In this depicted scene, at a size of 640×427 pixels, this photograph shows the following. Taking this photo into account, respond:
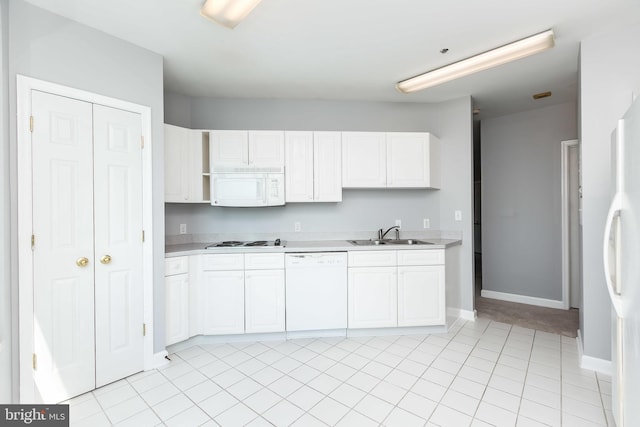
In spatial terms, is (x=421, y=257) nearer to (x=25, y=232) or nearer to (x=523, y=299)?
(x=523, y=299)

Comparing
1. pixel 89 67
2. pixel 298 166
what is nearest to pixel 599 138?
pixel 298 166

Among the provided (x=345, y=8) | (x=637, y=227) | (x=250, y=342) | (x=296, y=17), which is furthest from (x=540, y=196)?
(x=250, y=342)

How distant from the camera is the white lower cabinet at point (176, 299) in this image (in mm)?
2420

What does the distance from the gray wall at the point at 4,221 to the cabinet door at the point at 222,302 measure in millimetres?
1260

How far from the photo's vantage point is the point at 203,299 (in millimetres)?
2635

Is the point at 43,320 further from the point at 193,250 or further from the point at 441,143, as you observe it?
the point at 441,143

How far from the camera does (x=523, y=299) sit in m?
3.78

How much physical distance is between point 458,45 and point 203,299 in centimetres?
322

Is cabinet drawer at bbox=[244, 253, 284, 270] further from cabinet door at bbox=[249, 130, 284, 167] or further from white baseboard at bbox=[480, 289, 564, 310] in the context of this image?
white baseboard at bbox=[480, 289, 564, 310]

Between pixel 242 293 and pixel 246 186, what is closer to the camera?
pixel 242 293

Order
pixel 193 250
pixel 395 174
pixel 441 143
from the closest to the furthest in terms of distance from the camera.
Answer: pixel 193 250
pixel 395 174
pixel 441 143

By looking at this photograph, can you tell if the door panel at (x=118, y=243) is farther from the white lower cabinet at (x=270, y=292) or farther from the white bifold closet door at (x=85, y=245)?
the white lower cabinet at (x=270, y=292)

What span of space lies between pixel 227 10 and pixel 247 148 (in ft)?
4.57

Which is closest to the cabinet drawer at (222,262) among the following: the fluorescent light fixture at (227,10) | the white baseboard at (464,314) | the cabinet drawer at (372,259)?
the cabinet drawer at (372,259)
